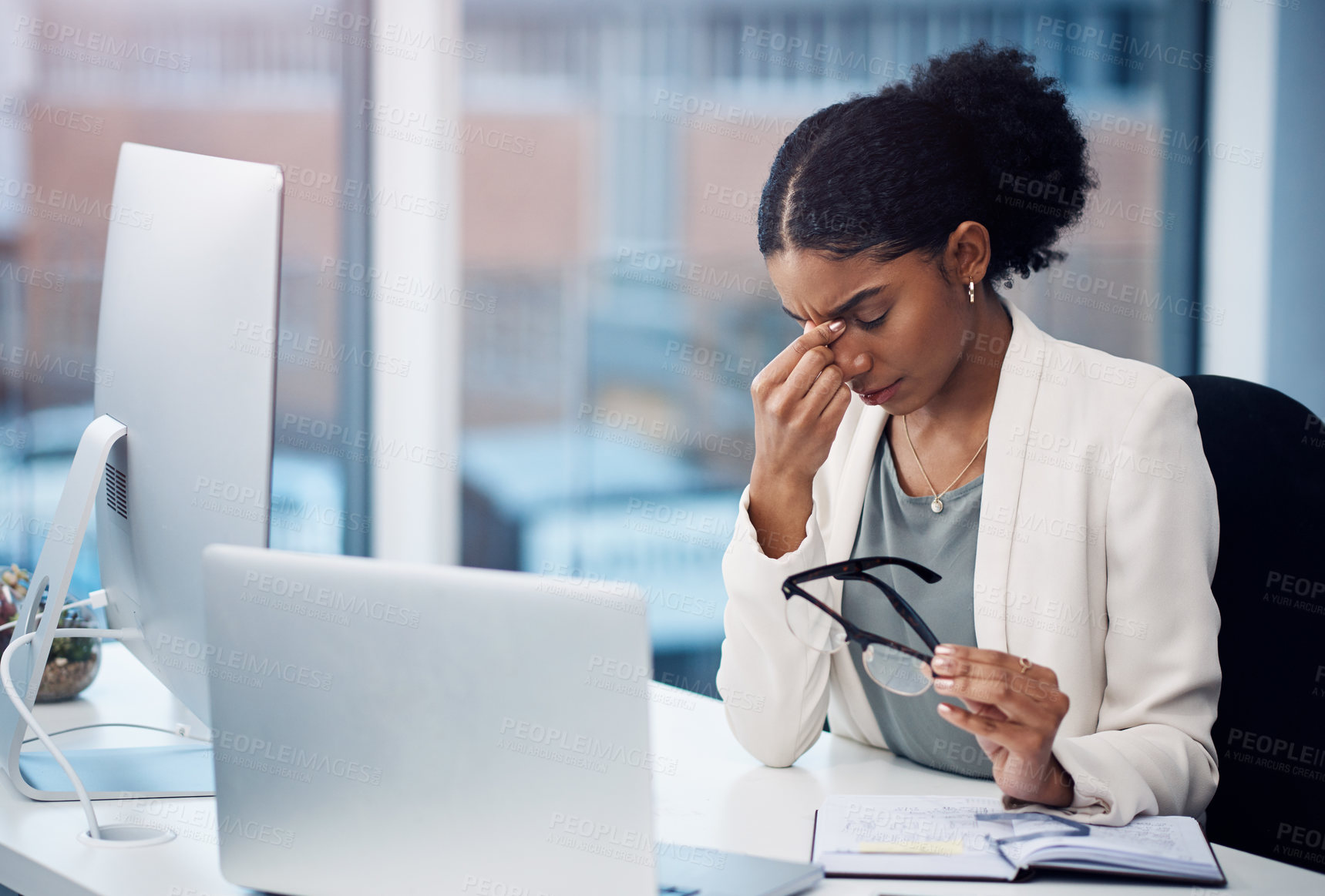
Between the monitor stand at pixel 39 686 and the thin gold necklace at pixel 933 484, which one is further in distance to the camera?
the thin gold necklace at pixel 933 484

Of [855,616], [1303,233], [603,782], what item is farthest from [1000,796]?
[1303,233]

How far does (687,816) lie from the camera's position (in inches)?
41.1

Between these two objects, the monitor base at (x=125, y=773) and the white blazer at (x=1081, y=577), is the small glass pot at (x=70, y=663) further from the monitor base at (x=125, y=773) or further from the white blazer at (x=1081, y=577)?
the white blazer at (x=1081, y=577)

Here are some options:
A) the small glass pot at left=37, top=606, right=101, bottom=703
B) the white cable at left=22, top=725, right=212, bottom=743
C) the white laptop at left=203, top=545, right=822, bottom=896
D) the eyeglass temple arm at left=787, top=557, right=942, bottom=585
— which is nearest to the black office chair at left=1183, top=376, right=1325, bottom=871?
the eyeglass temple arm at left=787, top=557, right=942, bottom=585

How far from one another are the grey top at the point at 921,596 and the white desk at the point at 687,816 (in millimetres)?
33

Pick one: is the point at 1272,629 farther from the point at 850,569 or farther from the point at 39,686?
the point at 39,686

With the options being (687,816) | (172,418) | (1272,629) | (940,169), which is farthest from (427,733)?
(1272,629)

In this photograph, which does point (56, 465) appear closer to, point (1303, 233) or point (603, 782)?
point (603, 782)

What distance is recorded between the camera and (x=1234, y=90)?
2598mm

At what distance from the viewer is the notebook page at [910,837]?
88 centimetres

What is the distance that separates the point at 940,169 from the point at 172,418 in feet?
2.75

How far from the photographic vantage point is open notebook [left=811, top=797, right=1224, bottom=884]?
0.86 m

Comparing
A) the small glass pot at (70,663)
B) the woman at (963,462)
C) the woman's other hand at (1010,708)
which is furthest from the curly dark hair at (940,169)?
the small glass pot at (70,663)

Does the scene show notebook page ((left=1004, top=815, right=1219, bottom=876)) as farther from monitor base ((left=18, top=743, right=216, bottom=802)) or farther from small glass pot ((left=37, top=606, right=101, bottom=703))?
small glass pot ((left=37, top=606, right=101, bottom=703))
